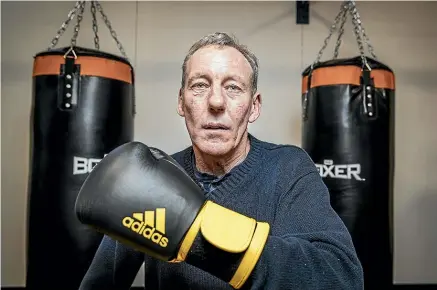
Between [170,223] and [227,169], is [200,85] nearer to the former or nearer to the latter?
[227,169]

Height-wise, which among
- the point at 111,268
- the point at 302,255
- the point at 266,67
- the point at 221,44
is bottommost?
the point at 111,268

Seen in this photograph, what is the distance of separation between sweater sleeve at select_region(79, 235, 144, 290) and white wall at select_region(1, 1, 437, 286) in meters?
2.01

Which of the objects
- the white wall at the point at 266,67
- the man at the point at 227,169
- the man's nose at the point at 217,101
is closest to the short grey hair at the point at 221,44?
the man at the point at 227,169

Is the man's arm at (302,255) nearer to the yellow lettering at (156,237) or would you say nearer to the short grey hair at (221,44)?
the yellow lettering at (156,237)

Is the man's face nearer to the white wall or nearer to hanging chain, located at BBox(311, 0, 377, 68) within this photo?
hanging chain, located at BBox(311, 0, 377, 68)

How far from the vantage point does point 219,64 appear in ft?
4.14

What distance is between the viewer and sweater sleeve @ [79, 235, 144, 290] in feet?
4.24

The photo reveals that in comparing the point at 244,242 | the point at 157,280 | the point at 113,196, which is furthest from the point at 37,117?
the point at 244,242

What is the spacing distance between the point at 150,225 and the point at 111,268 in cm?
53

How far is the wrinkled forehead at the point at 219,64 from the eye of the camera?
126 cm

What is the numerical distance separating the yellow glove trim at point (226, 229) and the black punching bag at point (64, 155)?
134 centimetres

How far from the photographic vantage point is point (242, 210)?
125cm

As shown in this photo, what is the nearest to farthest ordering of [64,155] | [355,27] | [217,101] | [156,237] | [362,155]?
[156,237] < [217,101] < [64,155] < [362,155] < [355,27]

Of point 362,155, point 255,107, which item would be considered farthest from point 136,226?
point 362,155
